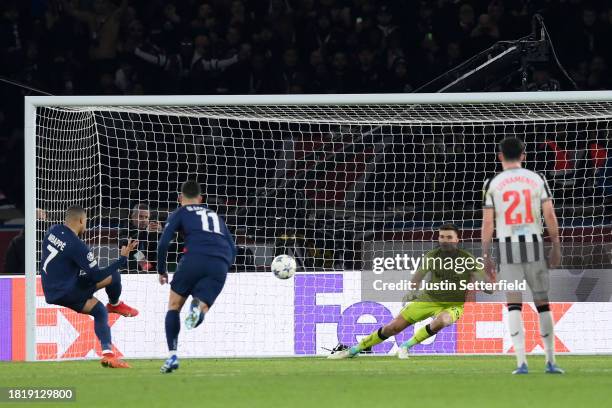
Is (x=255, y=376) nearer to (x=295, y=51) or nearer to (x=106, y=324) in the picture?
(x=106, y=324)

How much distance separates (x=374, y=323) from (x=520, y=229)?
4588 mm

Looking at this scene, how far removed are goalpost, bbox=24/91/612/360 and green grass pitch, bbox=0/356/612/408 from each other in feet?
5.20

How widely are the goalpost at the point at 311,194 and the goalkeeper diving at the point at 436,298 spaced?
1016mm

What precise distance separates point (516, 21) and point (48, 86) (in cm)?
667

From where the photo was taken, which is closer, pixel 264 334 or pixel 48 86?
pixel 264 334

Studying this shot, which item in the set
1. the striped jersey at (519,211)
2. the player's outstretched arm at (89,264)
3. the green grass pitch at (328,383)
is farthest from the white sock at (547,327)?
the player's outstretched arm at (89,264)

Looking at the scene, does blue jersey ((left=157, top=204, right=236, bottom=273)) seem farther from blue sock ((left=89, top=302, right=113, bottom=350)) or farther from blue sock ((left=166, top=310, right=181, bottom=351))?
blue sock ((left=89, top=302, right=113, bottom=350))

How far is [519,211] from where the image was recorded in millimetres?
9531

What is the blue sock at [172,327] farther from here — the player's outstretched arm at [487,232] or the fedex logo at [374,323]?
the fedex logo at [374,323]

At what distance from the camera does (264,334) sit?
13.8 meters

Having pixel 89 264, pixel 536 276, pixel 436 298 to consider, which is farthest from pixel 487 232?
pixel 89 264

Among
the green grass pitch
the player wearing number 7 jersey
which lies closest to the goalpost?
the green grass pitch

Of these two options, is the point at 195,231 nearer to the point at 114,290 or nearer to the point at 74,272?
the point at 74,272

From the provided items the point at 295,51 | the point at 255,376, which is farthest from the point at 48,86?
the point at 255,376
